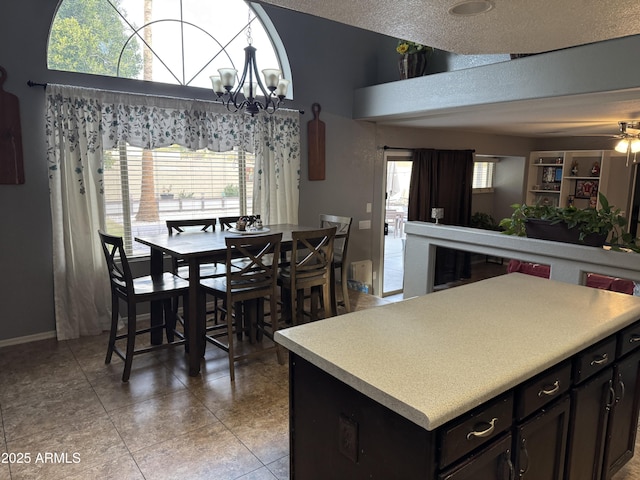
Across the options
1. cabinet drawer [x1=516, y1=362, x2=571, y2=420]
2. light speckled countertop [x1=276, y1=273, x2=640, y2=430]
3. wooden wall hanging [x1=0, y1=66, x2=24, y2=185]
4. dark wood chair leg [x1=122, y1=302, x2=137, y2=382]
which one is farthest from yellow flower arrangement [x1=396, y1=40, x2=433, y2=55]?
cabinet drawer [x1=516, y1=362, x2=571, y2=420]

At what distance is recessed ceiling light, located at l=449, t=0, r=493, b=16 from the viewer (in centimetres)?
148

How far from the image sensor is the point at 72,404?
2746 mm

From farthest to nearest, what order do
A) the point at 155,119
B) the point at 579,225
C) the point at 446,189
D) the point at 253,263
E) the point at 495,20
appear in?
the point at 446,189
the point at 155,119
the point at 253,263
the point at 579,225
the point at 495,20

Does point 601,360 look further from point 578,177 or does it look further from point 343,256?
point 578,177

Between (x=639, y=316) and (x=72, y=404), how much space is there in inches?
125

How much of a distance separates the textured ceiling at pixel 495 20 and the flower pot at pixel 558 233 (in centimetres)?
134

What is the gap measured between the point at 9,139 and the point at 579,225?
4.25 m

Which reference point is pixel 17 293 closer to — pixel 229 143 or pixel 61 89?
pixel 61 89

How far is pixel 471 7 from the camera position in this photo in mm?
1528

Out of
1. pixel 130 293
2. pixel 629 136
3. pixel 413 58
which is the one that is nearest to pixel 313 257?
pixel 130 293

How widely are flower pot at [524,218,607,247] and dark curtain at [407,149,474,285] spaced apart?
2435 millimetres

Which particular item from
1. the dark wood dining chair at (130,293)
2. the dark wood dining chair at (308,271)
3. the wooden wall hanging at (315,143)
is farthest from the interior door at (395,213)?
the dark wood dining chair at (130,293)

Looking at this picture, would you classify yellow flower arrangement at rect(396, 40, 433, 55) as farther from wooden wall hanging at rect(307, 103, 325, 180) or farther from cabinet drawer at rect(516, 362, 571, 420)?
cabinet drawer at rect(516, 362, 571, 420)

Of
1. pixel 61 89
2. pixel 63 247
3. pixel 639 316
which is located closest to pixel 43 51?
pixel 61 89
